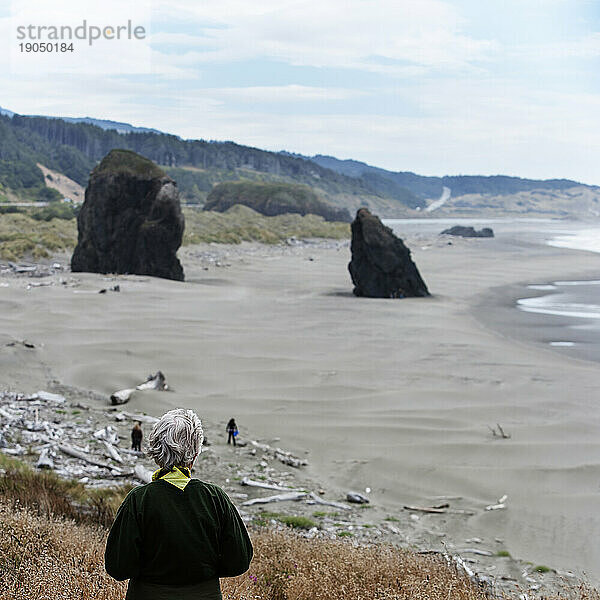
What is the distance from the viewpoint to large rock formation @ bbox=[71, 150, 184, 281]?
26984mm

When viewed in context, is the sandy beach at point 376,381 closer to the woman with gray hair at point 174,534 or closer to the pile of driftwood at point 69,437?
the pile of driftwood at point 69,437

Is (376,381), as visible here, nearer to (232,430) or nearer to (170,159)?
(232,430)

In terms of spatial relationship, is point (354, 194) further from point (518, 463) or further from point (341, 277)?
point (518, 463)

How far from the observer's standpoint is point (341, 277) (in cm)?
3164

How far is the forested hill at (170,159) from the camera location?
331ft

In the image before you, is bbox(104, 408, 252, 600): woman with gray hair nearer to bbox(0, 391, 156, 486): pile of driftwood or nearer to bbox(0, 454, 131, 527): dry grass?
bbox(0, 454, 131, 527): dry grass

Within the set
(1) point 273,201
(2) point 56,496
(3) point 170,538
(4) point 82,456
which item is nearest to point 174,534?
(3) point 170,538

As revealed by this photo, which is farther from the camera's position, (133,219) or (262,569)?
(133,219)

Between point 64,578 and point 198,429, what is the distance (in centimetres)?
173

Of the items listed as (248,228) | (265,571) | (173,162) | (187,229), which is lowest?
(265,571)

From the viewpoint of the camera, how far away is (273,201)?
277ft

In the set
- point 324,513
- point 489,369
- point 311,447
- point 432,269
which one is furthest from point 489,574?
point 432,269

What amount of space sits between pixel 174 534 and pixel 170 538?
0.06 ft

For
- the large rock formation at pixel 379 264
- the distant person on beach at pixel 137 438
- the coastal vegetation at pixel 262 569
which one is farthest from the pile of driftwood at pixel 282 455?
the large rock formation at pixel 379 264
